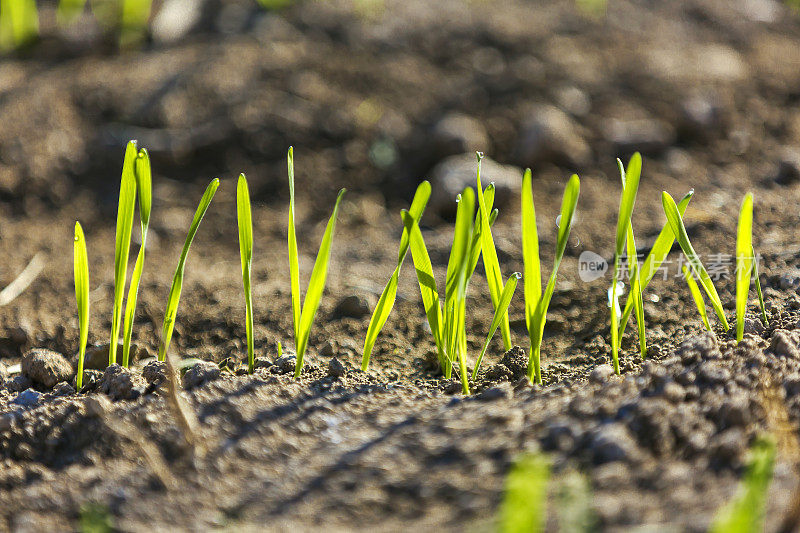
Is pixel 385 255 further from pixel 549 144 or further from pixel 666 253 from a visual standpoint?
pixel 666 253

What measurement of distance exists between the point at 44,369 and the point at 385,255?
896 mm

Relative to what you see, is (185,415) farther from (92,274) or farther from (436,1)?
(436,1)

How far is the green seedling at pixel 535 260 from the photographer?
1152 millimetres

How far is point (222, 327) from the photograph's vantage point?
63.6 inches

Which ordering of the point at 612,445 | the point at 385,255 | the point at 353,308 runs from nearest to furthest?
the point at 612,445 → the point at 353,308 → the point at 385,255

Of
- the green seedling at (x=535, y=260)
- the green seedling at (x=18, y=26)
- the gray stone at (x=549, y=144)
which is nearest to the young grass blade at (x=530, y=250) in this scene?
the green seedling at (x=535, y=260)

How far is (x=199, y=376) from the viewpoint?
4.06 feet

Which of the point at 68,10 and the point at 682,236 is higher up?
the point at 68,10

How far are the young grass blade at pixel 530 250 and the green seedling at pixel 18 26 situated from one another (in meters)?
2.49

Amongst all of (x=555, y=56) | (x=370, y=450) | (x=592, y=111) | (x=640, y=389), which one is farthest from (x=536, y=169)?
(x=370, y=450)

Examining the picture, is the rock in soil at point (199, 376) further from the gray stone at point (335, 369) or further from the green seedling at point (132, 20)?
the green seedling at point (132, 20)

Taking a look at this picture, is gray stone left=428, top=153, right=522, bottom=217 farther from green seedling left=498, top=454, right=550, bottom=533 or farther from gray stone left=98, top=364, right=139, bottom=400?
green seedling left=498, top=454, right=550, bottom=533

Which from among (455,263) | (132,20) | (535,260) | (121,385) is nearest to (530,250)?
(535,260)

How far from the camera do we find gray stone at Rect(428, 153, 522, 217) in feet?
6.93
